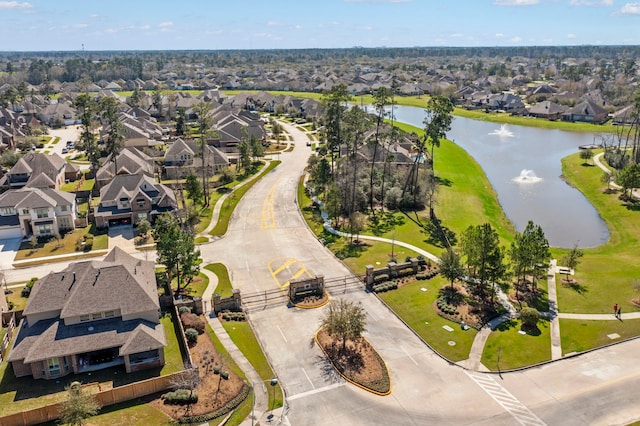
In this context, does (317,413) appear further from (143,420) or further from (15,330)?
(15,330)

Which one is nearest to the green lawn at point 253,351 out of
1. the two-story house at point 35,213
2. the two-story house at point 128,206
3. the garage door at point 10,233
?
the two-story house at point 128,206

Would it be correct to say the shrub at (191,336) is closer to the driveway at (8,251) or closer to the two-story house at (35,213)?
the driveway at (8,251)

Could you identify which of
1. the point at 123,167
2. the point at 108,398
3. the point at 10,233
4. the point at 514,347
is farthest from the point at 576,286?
the point at 123,167

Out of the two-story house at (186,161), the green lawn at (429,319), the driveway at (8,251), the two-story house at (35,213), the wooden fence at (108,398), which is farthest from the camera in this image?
the two-story house at (186,161)

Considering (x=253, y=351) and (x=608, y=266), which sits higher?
(x=608, y=266)

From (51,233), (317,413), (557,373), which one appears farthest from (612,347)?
(51,233)

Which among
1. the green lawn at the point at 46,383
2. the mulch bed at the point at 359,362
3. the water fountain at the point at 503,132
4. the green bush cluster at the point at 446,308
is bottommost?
the green lawn at the point at 46,383

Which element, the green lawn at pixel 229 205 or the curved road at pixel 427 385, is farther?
the green lawn at pixel 229 205

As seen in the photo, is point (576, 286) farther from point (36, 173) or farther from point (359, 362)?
point (36, 173)
